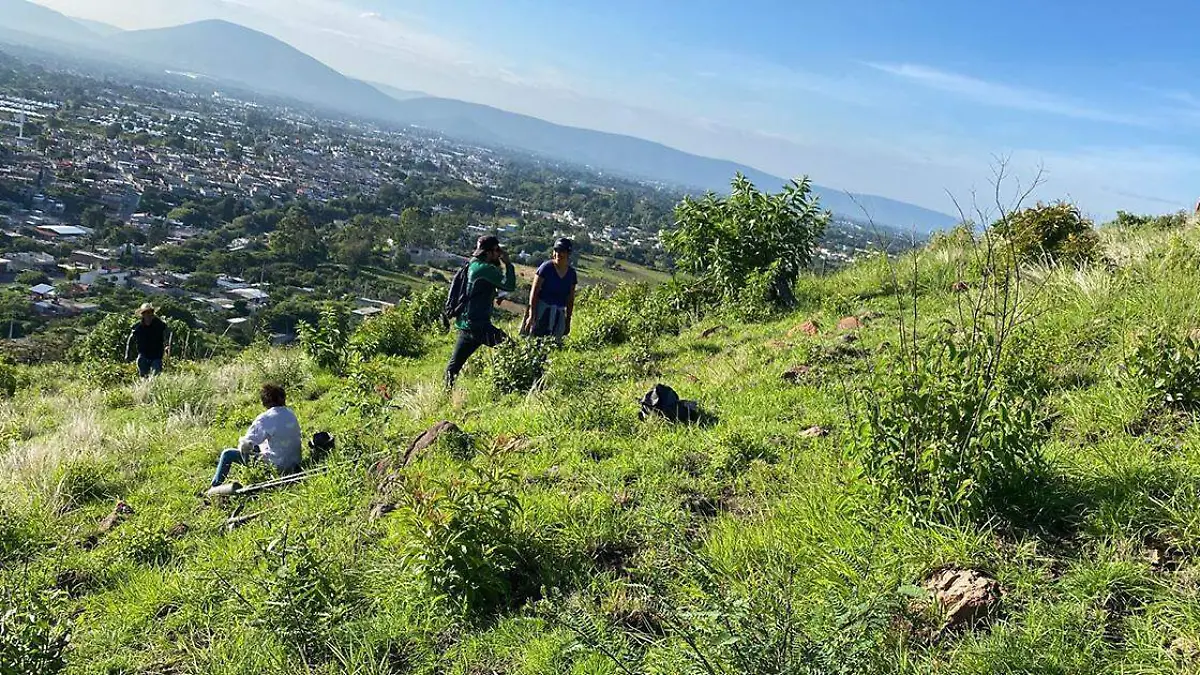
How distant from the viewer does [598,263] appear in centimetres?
4750

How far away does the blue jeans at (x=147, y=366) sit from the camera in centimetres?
1052

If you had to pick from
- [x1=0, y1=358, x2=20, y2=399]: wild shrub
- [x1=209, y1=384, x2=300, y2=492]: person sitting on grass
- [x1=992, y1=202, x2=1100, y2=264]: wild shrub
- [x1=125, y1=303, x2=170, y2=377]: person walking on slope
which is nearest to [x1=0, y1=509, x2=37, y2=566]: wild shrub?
[x1=209, y1=384, x2=300, y2=492]: person sitting on grass

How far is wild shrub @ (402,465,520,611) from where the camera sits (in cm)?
336

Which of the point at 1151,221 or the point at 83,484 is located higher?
the point at 1151,221

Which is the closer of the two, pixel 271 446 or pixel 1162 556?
pixel 1162 556

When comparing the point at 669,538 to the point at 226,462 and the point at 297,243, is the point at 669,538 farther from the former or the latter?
the point at 297,243

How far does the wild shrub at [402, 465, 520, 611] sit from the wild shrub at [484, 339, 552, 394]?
9.80 feet

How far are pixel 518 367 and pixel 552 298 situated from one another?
1.29 metres

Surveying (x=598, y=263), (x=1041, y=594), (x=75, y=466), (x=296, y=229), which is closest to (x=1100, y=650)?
(x=1041, y=594)

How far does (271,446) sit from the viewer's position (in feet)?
18.3

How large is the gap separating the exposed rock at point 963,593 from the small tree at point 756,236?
6.23 m

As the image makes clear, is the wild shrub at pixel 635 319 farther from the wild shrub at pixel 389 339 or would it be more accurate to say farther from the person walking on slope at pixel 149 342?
the person walking on slope at pixel 149 342

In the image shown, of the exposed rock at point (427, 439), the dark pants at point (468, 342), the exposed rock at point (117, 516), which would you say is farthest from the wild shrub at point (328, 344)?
the exposed rock at point (427, 439)

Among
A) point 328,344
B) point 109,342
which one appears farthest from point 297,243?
point 328,344
